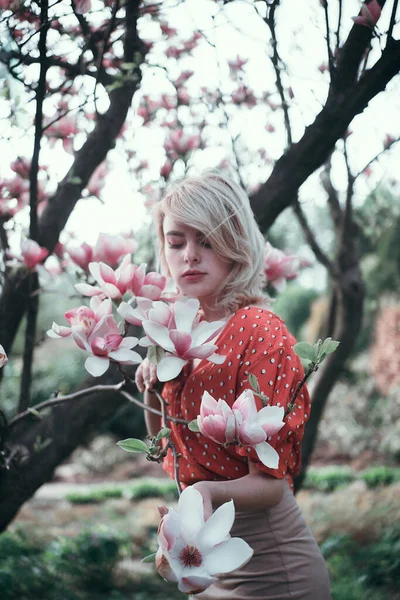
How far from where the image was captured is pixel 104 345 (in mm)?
1119

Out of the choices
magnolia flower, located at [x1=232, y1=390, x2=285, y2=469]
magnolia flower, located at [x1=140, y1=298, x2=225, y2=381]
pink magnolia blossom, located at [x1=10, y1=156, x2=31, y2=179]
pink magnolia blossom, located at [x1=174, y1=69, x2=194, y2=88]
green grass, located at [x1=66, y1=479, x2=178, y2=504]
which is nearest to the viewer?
magnolia flower, located at [x1=232, y1=390, x2=285, y2=469]

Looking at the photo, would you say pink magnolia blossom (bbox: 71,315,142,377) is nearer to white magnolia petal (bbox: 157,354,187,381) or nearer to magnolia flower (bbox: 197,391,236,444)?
white magnolia petal (bbox: 157,354,187,381)

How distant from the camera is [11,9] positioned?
1.56 metres

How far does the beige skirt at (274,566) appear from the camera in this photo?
51.1 inches

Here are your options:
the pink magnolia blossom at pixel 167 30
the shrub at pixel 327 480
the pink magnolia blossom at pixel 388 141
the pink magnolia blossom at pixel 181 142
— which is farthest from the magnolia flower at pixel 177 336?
the shrub at pixel 327 480

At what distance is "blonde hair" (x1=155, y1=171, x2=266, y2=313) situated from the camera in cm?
136

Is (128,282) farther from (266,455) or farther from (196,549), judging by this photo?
(196,549)

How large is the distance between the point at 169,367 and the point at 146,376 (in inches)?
13.6

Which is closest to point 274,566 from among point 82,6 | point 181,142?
point 82,6

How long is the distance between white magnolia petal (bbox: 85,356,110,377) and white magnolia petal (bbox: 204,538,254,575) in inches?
15.3

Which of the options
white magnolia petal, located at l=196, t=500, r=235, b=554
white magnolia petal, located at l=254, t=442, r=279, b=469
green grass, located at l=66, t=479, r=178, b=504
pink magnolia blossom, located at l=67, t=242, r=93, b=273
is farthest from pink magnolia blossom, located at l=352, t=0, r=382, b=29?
green grass, located at l=66, t=479, r=178, b=504

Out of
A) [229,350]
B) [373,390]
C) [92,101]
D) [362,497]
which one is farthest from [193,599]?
[373,390]

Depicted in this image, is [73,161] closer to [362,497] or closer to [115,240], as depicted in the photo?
[115,240]

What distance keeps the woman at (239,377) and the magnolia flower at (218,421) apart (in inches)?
7.7
